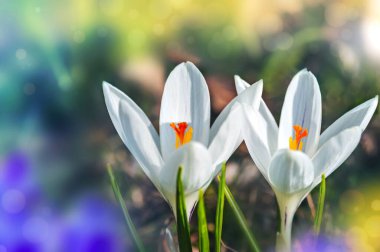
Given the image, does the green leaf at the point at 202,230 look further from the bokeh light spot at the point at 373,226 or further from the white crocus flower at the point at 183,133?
the bokeh light spot at the point at 373,226

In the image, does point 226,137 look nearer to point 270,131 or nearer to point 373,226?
point 270,131

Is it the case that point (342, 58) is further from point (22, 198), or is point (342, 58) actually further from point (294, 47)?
point (22, 198)

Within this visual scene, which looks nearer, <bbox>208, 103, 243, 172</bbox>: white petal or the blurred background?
<bbox>208, 103, 243, 172</bbox>: white petal

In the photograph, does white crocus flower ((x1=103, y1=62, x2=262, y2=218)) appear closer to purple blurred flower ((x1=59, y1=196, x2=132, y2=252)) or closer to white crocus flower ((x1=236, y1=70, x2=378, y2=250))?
white crocus flower ((x1=236, y1=70, x2=378, y2=250))

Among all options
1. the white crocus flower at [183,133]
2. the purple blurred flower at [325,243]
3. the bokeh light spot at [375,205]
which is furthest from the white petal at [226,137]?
the bokeh light spot at [375,205]

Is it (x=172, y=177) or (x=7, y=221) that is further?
(x=7, y=221)

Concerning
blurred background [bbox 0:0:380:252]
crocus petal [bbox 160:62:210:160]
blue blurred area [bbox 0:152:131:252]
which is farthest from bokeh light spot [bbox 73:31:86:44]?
crocus petal [bbox 160:62:210:160]

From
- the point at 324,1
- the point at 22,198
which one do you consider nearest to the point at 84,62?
the point at 22,198

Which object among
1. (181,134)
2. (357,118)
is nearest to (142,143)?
(181,134)
